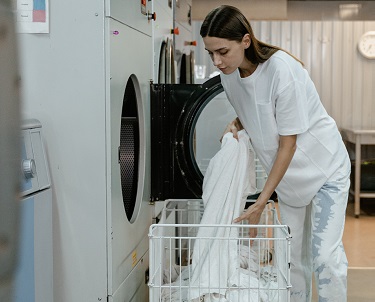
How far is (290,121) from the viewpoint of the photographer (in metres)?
2.25

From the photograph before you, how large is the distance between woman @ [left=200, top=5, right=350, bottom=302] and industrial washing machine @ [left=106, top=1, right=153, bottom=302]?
30cm

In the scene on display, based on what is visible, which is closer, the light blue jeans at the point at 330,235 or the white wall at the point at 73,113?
the white wall at the point at 73,113

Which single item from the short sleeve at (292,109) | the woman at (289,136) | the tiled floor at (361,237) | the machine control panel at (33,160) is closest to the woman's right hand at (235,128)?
the woman at (289,136)

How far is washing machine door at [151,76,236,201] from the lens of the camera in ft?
9.00

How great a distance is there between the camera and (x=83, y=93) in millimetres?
2035

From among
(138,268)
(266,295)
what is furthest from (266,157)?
(138,268)

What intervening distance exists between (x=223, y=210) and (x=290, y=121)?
39 centimetres

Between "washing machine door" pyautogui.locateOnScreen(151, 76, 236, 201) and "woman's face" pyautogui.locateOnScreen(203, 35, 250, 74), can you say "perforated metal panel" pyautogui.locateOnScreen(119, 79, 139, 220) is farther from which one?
"woman's face" pyautogui.locateOnScreen(203, 35, 250, 74)

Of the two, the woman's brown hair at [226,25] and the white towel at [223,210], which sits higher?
the woman's brown hair at [226,25]

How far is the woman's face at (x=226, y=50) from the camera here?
2.18 m

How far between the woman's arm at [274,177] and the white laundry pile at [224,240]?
0.07 metres

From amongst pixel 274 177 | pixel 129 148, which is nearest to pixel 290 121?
pixel 274 177

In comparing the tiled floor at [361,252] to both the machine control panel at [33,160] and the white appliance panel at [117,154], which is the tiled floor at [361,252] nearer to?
the white appliance panel at [117,154]

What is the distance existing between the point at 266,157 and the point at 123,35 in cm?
67
